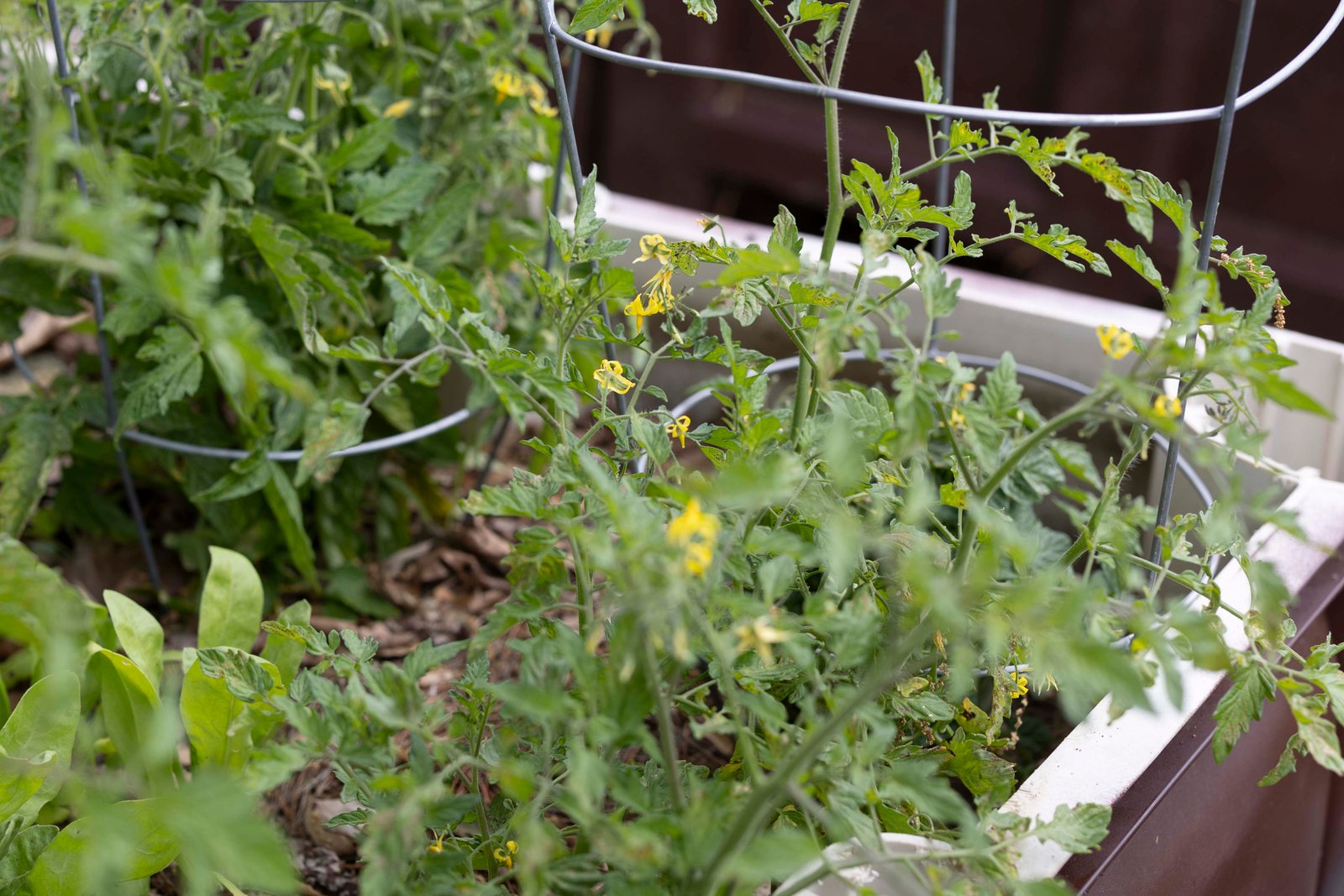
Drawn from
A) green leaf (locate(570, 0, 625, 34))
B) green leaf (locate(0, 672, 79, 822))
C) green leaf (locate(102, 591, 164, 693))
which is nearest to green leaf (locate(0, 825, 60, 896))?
green leaf (locate(0, 672, 79, 822))

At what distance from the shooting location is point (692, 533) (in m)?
0.53

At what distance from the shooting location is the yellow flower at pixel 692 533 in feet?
1.69

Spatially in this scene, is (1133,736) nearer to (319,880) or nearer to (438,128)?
(319,880)

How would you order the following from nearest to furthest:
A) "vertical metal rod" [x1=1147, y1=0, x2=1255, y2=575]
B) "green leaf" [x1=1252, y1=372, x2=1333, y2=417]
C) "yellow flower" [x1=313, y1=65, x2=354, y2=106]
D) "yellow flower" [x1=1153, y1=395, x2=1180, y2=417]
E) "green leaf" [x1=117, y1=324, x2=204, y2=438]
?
1. "green leaf" [x1=1252, y1=372, x2=1333, y2=417]
2. "yellow flower" [x1=1153, y1=395, x2=1180, y2=417]
3. "vertical metal rod" [x1=1147, y1=0, x2=1255, y2=575]
4. "green leaf" [x1=117, y1=324, x2=204, y2=438]
5. "yellow flower" [x1=313, y1=65, x2=354, y2=106]

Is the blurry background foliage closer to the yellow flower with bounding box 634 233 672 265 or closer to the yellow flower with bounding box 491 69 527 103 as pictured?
the yellow flower with bounding box 491 69 527 103

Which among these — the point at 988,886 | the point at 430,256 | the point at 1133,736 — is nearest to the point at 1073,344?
the point at 1133,736

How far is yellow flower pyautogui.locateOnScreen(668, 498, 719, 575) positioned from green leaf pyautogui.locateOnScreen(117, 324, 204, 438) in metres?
0.73

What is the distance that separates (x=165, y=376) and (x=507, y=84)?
1.58ft

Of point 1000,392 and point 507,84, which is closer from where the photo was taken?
point 1000,392

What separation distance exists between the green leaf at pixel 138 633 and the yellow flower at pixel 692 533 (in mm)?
636

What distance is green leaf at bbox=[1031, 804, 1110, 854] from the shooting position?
63cm

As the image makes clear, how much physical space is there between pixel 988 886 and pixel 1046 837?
0.20 ft

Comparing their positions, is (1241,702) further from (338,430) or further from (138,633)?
(138,633)

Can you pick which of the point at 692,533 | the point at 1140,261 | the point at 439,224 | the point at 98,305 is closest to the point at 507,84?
the point at 439,224
